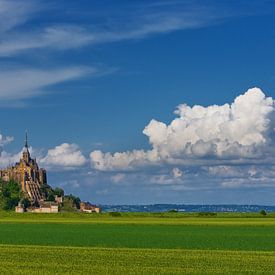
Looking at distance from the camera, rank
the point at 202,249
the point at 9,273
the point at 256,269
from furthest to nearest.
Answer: the point at 202,249 < the point at 256,269 < the point at 9,273

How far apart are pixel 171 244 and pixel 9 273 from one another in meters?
28.9

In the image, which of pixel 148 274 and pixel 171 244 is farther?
pixel 171 244

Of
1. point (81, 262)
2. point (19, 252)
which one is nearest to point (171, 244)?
point (19, 252)

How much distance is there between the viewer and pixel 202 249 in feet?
195

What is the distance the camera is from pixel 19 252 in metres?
54.8

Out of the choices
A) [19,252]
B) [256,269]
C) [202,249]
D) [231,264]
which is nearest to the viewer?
[256,269]

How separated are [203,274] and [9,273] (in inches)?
419

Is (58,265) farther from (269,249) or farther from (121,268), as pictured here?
(269,249)

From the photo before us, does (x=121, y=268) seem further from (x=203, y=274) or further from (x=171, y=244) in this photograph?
(x=171, y=244)

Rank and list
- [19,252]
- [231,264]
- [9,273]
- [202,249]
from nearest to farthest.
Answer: [9,273] < [231,264] < [19,252] < [202,249]

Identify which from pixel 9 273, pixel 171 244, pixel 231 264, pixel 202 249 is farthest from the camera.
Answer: pixel 171 244

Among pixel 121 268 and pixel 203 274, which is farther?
pixel 121 268

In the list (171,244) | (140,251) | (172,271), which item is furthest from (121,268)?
(171,244)

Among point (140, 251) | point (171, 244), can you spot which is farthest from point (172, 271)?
point (171, 244)
